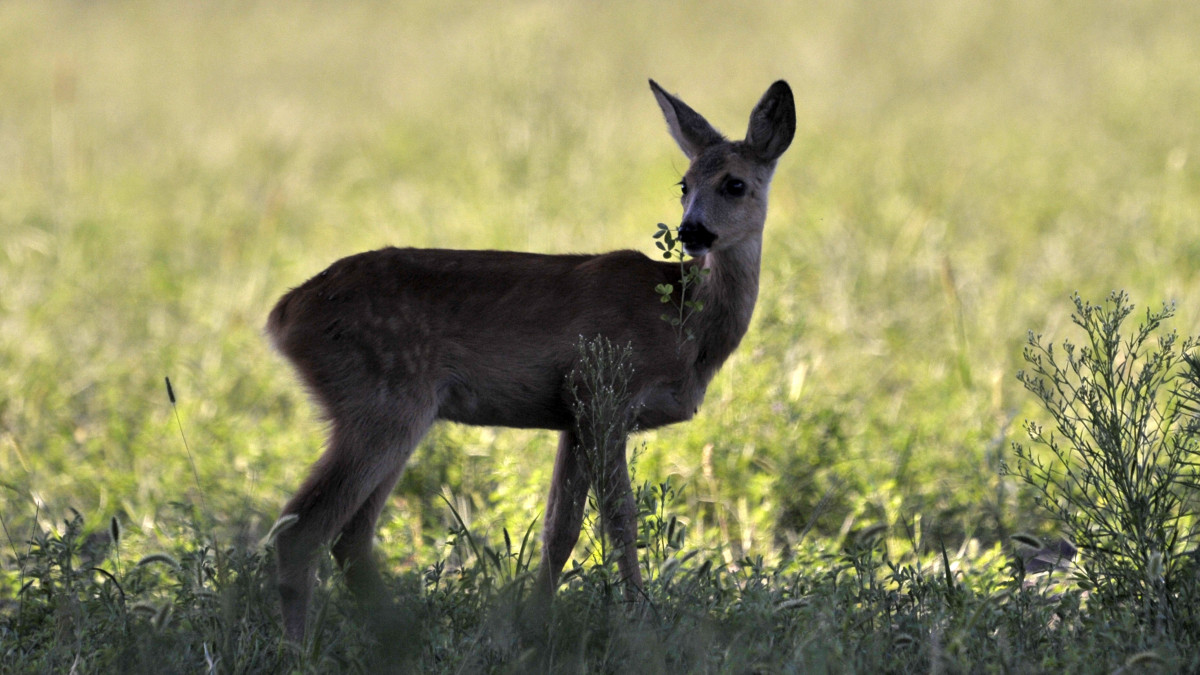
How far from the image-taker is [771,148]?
4992 millimetres

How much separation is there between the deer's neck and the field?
68 centimetres

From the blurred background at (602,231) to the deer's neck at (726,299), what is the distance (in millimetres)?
664

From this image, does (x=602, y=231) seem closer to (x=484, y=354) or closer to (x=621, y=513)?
(x=484, y=354)

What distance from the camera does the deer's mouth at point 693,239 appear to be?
4516 millimetres

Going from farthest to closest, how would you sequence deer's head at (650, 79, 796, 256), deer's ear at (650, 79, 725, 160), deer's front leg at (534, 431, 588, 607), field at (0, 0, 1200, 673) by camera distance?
deer's ear at (650, 79, 725, 160), deer's head at (650, 79, 796, 256), deer's front leg at (534, 431, 588, 607), field at (0, 0, 1200, 673)

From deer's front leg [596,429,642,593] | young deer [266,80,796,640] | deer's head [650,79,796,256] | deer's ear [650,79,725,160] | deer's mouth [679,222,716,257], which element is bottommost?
deer's front leg [596,429,642,593]

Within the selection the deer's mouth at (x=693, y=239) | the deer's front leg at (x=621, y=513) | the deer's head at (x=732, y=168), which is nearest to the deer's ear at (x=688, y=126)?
the deer's head at (x=732, y=168)

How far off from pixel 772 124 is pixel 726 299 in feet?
2.22

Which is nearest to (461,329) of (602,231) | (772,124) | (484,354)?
(484,354)

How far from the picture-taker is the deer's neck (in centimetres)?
482

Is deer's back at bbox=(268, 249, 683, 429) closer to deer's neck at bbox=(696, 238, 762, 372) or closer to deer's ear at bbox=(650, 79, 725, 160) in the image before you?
deer's neck at bbox=(696, 238, 762, 372)

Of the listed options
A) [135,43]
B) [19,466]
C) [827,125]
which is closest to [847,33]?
[827,125]

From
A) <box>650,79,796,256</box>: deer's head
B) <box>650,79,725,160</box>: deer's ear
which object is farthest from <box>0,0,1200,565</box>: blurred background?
<box>650,79,725,160</box>: deer's ear

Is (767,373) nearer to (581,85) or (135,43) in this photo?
(581,85)
